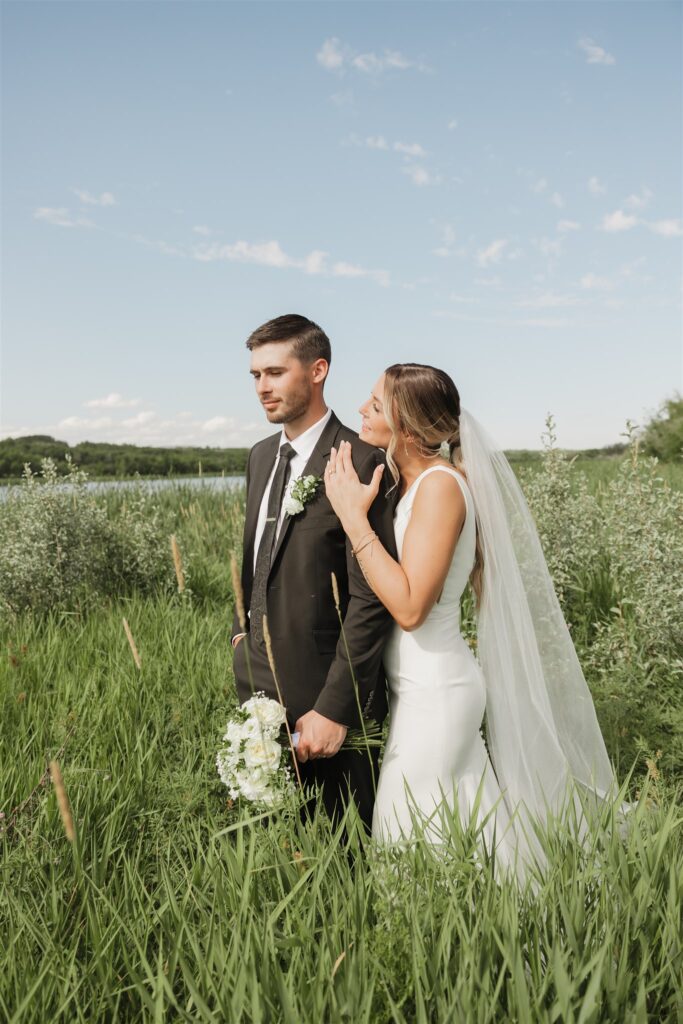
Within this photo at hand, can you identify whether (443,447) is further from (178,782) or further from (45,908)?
(45,908)

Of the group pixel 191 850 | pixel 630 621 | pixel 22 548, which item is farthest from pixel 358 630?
pixel 22 548

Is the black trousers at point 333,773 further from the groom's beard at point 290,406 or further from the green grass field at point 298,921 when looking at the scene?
the groom's beard at point 290,406

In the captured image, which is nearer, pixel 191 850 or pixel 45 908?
pixel 45 908

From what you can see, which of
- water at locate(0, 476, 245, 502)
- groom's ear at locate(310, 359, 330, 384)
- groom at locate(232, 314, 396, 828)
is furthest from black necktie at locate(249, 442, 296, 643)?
water at locate(0, 476, 245, 502)

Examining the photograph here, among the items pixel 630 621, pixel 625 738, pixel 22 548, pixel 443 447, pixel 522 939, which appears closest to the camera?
pixel 522 939

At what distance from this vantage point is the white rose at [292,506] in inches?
122

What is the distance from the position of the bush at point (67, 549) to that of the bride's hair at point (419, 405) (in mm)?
5316

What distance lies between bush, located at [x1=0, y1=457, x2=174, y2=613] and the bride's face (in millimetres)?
5165

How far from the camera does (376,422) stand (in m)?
3.18

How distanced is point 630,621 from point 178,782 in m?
4.21

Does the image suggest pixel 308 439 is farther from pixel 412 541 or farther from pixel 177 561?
pixel 177 561

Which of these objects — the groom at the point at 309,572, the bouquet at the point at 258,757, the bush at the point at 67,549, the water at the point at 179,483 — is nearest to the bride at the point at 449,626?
the groom at the point at 309,572

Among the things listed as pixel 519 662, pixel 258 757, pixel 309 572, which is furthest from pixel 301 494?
pixel 519 662

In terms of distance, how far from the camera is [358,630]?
9.63ft
